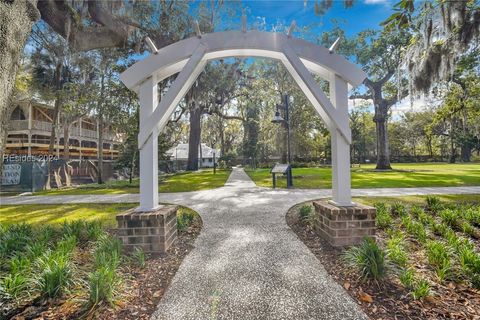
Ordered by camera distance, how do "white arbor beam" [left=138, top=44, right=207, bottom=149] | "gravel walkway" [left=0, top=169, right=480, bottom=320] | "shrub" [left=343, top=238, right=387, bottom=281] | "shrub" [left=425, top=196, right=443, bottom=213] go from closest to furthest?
"gravel walkway" [left=0, top=169, right=480, bottom=320], "shrub" [left=343, top=238, right=387, bottom=281], "white arbor beam" [left=138, top=44, right=207, bottom=149], "shrub" [left=425, top=196, right=443, bottom=213]

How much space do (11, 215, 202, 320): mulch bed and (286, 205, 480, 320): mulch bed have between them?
182cm

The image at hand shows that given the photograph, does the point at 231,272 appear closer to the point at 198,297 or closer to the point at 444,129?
the point at 198,297

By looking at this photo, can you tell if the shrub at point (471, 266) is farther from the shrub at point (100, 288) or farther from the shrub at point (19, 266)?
the shrub at point (19, 266)

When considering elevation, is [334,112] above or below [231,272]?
above

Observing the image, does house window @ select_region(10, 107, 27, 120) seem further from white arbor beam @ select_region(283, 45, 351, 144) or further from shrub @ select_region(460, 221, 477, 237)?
shrub @ select_region(460, 221, 477, 237)

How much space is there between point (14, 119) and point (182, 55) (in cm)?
2463

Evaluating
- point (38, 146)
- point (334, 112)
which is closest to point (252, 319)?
point (334, 112)

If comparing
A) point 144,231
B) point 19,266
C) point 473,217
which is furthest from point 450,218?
point 19,266

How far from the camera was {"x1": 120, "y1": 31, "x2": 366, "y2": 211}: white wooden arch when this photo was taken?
3.18 meters

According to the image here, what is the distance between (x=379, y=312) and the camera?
192cm

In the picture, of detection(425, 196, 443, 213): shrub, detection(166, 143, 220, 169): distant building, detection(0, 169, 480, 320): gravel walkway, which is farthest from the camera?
detection(166, 143, 220, 169): distant building

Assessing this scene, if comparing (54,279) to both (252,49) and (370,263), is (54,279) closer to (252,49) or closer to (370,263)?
(370,263)

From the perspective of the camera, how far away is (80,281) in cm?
219

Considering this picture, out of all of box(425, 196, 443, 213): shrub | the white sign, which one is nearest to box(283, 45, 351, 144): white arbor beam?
box(425, 196, 443, 213): shrub
